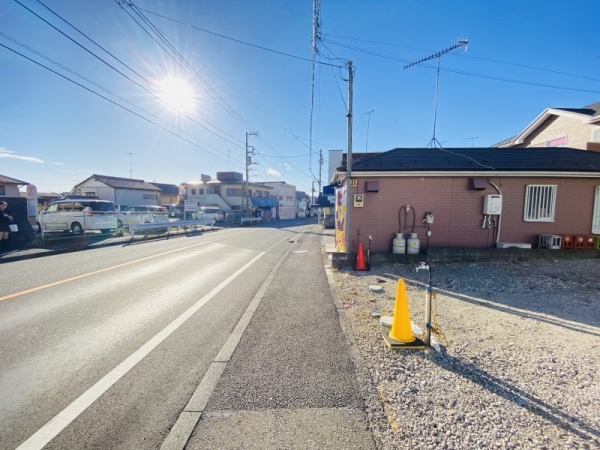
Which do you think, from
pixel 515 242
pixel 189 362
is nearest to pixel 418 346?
pixel 189 362

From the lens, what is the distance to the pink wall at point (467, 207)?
26.8 feet

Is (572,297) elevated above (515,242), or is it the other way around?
(515,242)

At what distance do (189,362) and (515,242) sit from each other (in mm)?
9828

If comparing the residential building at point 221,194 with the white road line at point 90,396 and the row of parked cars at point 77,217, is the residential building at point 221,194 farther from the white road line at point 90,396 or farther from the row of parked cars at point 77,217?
the white road line at point 90,396

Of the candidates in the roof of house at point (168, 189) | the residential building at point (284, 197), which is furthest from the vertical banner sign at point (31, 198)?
the roof of house at point (168, 189)

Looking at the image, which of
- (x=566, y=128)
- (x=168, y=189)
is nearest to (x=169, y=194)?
(x=168, y=189)

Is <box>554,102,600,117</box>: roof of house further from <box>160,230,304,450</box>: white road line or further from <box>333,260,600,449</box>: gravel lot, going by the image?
<box>160,230,304,450</box>: white road line

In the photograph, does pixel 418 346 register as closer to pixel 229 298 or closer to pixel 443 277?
pixel 229 298

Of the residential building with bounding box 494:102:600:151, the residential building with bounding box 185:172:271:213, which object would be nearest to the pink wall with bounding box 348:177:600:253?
the residential building with bounding box 494:102:600:151

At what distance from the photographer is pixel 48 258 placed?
29.2 feet

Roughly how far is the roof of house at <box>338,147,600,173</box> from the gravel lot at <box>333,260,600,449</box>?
13.4ft

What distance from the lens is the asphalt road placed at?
204 cm

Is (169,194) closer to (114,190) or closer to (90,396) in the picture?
(114,190)

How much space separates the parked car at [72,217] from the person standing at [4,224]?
2.87 meters
